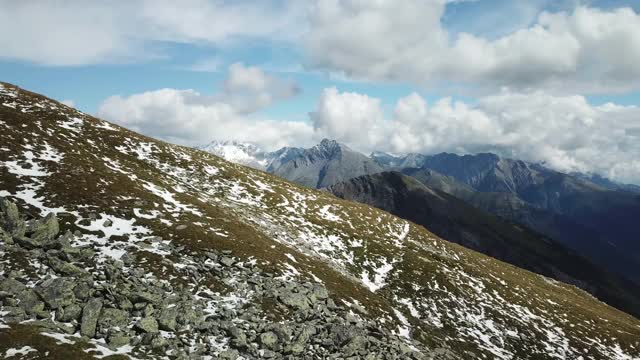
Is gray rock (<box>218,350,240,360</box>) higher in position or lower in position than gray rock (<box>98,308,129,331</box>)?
lower

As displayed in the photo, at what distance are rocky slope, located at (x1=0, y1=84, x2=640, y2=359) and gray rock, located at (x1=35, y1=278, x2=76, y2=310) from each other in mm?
98

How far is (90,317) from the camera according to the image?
21.6m

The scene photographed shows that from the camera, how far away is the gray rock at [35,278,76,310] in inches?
859

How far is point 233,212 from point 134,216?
17.2 m

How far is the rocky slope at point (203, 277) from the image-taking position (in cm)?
2244

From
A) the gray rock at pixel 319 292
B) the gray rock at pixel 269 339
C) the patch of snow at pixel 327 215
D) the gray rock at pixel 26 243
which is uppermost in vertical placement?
the patch of snow at pixel 327 215

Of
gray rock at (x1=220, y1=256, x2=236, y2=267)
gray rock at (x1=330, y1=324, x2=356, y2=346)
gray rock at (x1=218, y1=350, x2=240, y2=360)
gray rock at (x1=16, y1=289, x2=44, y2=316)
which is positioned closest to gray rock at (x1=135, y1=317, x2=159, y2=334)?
gray rock at (x1=218, y1=350, x2=240, y2=360)

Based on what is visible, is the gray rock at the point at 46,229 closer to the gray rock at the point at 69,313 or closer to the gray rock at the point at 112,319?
the gray rock at the point at 69,313

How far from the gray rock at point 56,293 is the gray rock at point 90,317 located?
3.47 ft

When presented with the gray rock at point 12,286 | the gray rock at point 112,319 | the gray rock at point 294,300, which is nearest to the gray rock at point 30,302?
the gray rock at point 12,286

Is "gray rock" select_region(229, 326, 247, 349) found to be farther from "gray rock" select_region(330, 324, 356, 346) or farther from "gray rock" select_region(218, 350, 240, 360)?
"gray rock" select_region(330, 324, 356, 346)

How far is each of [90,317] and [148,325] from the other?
292 centimetres

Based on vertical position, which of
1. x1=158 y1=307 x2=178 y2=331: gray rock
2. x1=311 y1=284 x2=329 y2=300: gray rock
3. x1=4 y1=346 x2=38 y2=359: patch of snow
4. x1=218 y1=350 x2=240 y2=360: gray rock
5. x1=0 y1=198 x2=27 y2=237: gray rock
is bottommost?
x1=218 y1=350 x2=240 y2=360: gray rock

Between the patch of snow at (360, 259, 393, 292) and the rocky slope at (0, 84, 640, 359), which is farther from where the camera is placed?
the patch of snow at (360, 259, 393, 292)
